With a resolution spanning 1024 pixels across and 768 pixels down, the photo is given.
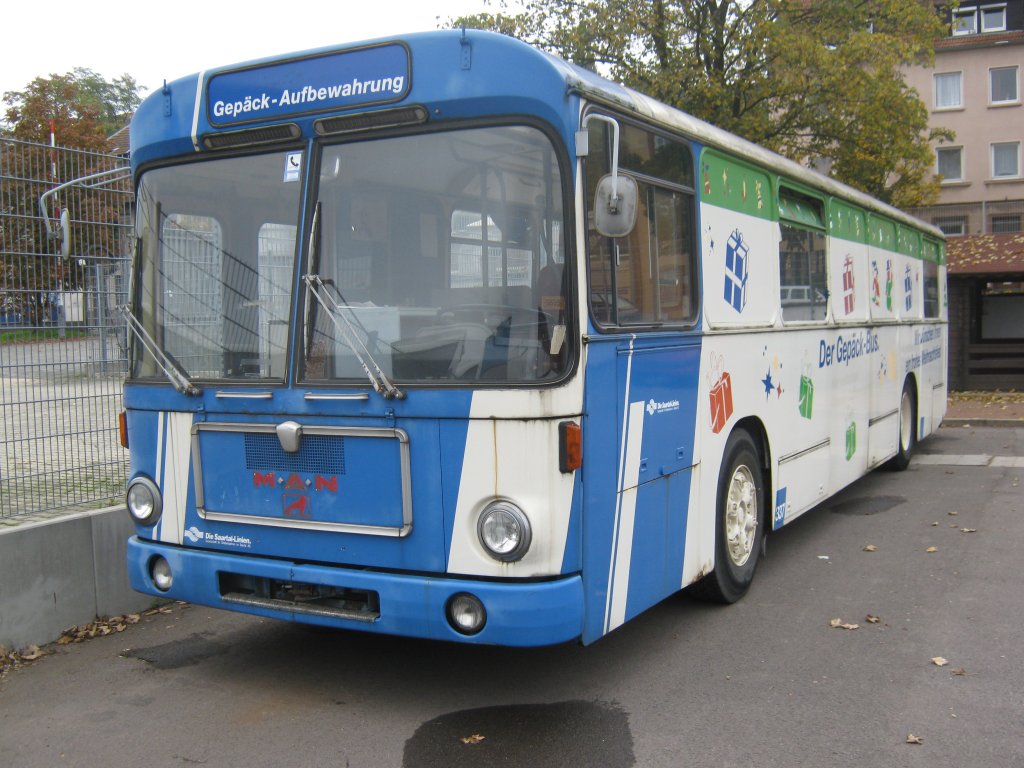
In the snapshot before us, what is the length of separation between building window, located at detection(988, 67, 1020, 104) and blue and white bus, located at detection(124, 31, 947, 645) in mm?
43488

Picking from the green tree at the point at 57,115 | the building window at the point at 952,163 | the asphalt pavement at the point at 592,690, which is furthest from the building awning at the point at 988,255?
the building window at the point at 952,163

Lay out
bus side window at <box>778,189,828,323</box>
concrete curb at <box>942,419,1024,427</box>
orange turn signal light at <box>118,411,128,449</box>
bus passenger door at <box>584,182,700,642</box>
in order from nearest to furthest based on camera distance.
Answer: bus passenger door at <box>584,182,700,642</box> < orange turn signal light at <box>118,411,128,449</box> < bus side window at <box>778,189,828,323</box> < concrete curb at <box>942,419,1024,427</box>

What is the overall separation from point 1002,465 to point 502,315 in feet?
31.5

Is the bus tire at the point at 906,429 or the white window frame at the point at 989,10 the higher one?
the white window frame at the point at 989,10

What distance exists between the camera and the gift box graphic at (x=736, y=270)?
19.8ft

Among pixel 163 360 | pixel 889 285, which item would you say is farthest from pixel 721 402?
pixel 889 285

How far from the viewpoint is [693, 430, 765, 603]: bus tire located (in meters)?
5.94

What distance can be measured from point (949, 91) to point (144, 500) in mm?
45616

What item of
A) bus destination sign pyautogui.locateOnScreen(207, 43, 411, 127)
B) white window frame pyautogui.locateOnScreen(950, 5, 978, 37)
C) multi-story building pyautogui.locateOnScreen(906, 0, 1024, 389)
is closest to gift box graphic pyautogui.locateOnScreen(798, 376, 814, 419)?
bus destination sign pyautogui.locateOnScreen(207, 43, 411, 127)

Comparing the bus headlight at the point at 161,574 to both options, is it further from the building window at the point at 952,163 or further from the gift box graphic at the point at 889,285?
the building window at the point at 952,163

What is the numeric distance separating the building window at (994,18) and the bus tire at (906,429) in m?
38.8

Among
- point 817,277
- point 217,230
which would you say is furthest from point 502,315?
point 817,277

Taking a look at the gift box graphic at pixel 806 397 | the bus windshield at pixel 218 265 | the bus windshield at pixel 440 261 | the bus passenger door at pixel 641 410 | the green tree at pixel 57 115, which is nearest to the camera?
the bus windshield at pixel 440 261

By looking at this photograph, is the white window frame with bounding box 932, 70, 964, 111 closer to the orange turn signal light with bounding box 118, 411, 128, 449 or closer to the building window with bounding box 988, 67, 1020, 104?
the building window with bounding box 988, 67, 1020, 104
